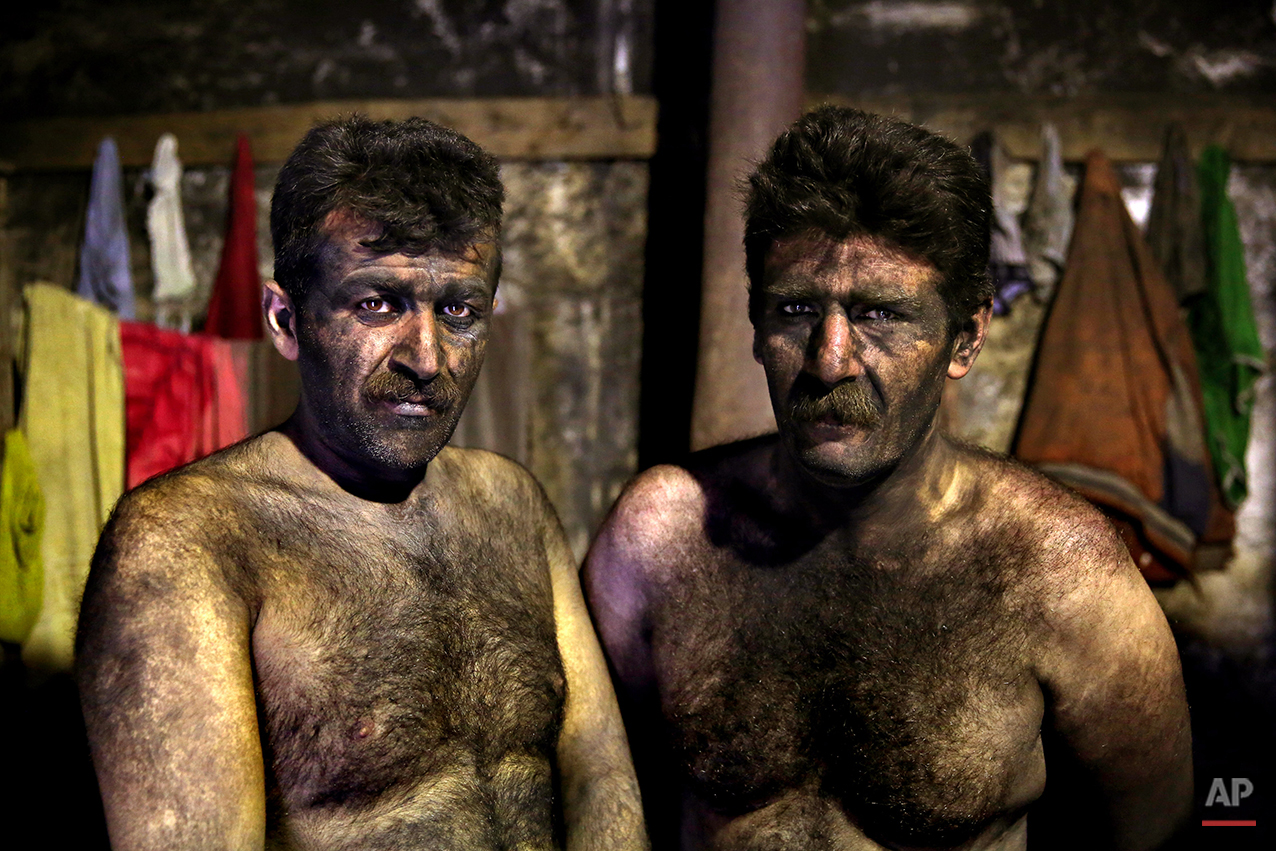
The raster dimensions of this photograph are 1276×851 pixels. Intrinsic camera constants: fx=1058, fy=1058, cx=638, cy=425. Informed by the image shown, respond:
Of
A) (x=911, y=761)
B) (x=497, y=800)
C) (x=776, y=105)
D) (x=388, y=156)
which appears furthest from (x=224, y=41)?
(x=911, y=761)

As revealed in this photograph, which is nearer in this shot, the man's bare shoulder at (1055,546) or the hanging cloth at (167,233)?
the man's bare shoulder at (1055,546)

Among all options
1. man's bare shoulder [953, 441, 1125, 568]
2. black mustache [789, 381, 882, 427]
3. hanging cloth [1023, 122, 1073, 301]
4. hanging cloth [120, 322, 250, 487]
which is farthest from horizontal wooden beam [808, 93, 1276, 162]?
black mustache [789, 381, 882, 427]

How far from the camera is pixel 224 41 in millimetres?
4688

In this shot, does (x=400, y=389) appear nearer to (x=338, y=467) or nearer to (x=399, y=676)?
(x=338, y=467)

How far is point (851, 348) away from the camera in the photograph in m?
1.89

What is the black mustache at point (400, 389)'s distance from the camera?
1872 mm

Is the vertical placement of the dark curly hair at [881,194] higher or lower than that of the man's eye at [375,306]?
higher

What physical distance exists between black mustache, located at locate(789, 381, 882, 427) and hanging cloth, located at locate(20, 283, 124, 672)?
9.40ft

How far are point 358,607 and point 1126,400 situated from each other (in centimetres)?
322

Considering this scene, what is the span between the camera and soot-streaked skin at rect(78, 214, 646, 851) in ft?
5.16

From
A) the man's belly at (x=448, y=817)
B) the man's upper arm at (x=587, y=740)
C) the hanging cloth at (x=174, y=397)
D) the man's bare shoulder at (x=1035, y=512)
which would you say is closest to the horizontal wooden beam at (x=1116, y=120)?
the man's bare shoulder at (x=1035, y=512)

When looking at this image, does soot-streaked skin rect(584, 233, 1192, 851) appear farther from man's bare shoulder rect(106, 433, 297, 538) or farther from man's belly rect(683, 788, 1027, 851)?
man's bare shoulder rect(106, 433, 297, 538)

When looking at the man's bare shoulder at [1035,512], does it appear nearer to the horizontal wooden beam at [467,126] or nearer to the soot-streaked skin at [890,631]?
the soot-streaked skin at [890,631]

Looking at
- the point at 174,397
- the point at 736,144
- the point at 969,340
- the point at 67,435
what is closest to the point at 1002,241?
the point at 736,144
